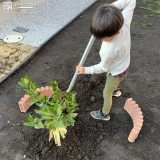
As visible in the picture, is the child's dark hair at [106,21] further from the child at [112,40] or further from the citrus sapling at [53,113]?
the citrus sapling at [53,113]

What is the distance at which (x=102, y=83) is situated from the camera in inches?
119

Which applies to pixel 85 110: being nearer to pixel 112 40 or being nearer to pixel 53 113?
pixel 53 113

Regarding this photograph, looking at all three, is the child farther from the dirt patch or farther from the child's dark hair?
the dirt patch

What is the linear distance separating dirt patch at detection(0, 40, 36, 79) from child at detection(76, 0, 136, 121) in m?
1.52

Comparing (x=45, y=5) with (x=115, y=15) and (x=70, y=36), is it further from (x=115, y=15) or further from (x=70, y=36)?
(x=115, y=15)

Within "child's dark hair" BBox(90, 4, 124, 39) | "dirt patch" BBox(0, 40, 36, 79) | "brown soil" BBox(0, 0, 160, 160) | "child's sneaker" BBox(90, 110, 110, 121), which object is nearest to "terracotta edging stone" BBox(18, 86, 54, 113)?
"brown soil" BBox(0, 0, 160, 160)

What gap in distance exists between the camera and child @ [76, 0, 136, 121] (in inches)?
67.0

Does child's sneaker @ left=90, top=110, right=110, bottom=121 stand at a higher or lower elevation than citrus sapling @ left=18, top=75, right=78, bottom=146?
lower

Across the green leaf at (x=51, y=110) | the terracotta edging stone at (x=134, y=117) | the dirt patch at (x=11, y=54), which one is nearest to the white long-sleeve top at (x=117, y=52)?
the green leaf at (x=51, y=110)

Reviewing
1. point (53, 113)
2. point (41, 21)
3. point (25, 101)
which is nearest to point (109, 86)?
point (53, 113)

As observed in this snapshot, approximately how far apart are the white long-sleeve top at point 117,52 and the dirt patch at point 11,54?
1599mm

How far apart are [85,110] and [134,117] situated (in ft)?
1.83

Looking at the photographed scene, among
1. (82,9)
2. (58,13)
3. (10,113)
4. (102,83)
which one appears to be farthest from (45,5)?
(10,113)

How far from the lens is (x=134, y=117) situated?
2486 millimetres
